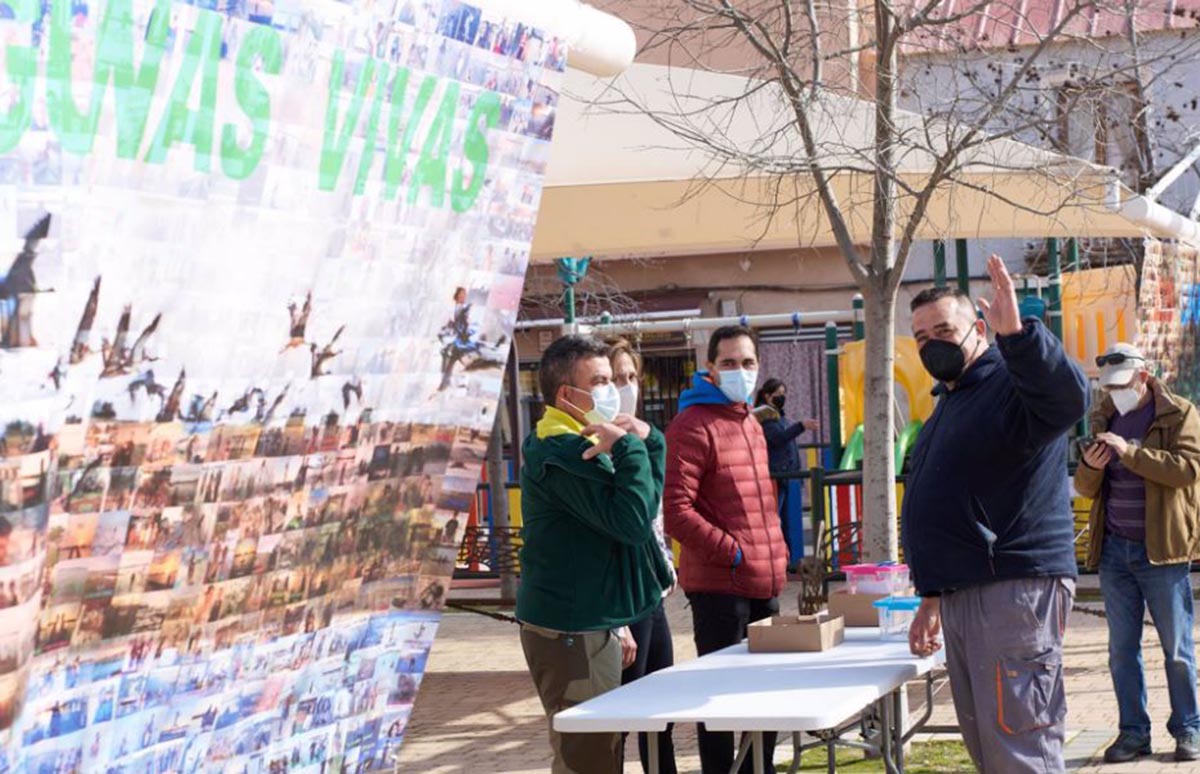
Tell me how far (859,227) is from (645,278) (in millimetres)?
14926

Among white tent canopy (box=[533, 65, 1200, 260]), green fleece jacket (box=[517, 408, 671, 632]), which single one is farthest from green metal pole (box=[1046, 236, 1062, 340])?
green fleece jacket (box=[517, 408, 671, 632])

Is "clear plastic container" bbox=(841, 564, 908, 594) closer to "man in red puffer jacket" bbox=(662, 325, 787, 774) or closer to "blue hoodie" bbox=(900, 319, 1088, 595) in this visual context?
"man in red puffer jacket" bbox=(662, 325, 787, 774)

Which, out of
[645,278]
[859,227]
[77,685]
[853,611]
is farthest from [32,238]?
[645,278]

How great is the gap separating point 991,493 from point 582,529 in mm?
1297

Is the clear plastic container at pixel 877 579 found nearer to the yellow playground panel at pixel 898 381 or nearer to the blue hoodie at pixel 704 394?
the blue hoodie at pixel 704 394

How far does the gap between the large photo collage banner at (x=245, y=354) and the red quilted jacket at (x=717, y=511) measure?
2.19 m

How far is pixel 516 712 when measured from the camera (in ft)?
33.0

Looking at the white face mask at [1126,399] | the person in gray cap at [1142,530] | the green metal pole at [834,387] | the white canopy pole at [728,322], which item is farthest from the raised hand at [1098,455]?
the white canopy pole at [728,322]

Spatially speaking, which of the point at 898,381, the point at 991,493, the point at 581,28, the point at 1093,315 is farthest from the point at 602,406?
the point at 1093,315

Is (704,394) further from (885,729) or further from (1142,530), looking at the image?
(1142,530)

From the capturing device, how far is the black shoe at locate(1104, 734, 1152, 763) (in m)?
7.92

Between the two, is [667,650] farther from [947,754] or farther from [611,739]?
[947,754]

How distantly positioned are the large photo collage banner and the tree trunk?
439 centimetres

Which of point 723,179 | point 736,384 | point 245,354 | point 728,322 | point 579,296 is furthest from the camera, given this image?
point 579,296
